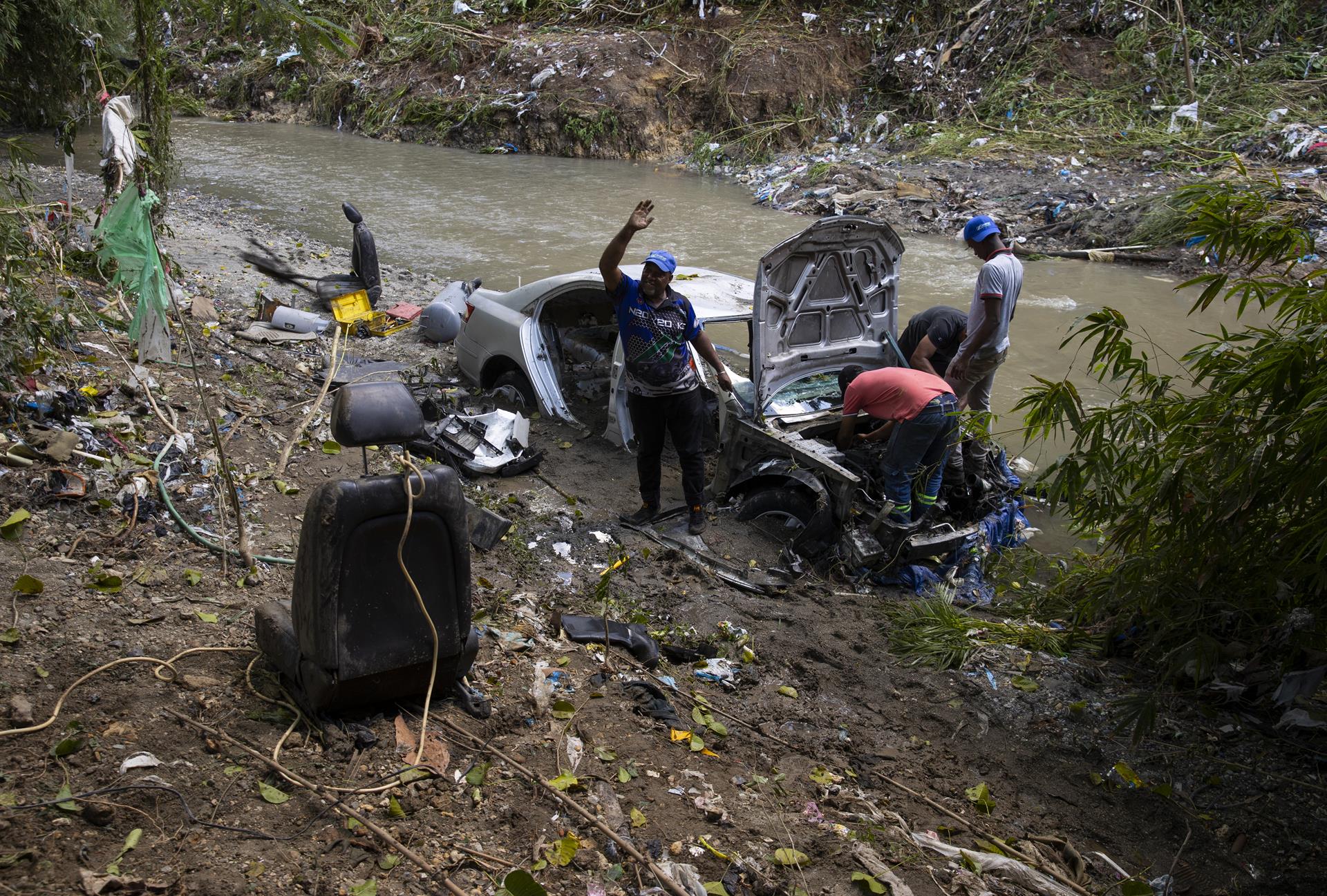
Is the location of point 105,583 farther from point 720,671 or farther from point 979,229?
point 979,229

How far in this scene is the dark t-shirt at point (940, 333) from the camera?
21.4 ft

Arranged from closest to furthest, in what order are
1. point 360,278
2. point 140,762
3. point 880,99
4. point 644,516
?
point 140,762
point 644,516
point 360,278
point 880,99

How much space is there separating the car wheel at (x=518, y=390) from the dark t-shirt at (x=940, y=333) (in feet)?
9.55

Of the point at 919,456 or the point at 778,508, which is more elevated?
the point at 919,456

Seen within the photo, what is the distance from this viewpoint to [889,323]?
21.3 ft

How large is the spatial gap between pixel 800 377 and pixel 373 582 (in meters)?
3.73

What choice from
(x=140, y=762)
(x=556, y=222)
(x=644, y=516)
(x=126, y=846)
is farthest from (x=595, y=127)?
(x=126, y=846)

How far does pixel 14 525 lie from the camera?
13.5 ft

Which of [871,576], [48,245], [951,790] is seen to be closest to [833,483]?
[871,576]

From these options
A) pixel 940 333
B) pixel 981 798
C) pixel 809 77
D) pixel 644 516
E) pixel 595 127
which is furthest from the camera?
pixel 595 127

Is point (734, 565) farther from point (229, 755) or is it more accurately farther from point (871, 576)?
point (229, 755)

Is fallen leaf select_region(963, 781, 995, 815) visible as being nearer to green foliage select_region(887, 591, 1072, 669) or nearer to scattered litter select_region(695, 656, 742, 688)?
green foliage select_region(887, 591, 1072, 669)

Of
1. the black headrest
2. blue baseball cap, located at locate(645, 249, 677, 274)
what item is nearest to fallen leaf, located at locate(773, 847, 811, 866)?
the black headrest

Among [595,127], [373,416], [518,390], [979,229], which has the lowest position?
[518,390]
